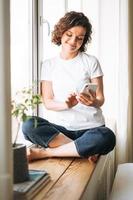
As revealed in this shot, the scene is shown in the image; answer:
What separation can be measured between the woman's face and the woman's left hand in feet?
0.90

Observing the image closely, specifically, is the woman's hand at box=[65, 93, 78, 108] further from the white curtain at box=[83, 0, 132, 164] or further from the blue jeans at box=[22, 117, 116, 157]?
the white curtain at box=[83, 0, 132, 164]

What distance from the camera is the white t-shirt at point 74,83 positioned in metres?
1.69

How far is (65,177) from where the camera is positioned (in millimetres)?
1289

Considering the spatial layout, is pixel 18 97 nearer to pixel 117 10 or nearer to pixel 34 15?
pixel 34 15

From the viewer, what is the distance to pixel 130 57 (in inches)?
86.6

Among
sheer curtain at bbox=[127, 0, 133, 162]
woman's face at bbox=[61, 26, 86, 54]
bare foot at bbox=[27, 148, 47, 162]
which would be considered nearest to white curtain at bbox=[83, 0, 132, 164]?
sheer curtain at bbox=[127, 0, 133, 162]

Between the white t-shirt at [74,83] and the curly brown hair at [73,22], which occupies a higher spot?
the curly brown hair at [73,22]

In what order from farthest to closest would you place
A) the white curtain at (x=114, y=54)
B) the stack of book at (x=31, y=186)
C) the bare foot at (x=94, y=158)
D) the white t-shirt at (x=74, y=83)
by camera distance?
the white curtain at (x=114, y=54) < the white t-shirt at (x=74, y=83) < the bare foot at (x=94, y=158) < the stack of book at (x=31, y=186)

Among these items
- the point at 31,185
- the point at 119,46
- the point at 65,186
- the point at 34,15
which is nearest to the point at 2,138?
the point at 31,185

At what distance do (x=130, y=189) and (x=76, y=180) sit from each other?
0.23 meters

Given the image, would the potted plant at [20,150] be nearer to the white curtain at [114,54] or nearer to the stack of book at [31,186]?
the stack of book at [31,186]

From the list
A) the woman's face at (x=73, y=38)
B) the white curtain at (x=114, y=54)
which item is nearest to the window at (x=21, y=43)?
the woman's face at (x=73, y=38)

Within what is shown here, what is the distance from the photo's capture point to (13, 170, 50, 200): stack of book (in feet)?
3.31

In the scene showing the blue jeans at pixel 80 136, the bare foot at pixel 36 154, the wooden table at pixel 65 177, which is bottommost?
the wooden table at pixel 65 177
